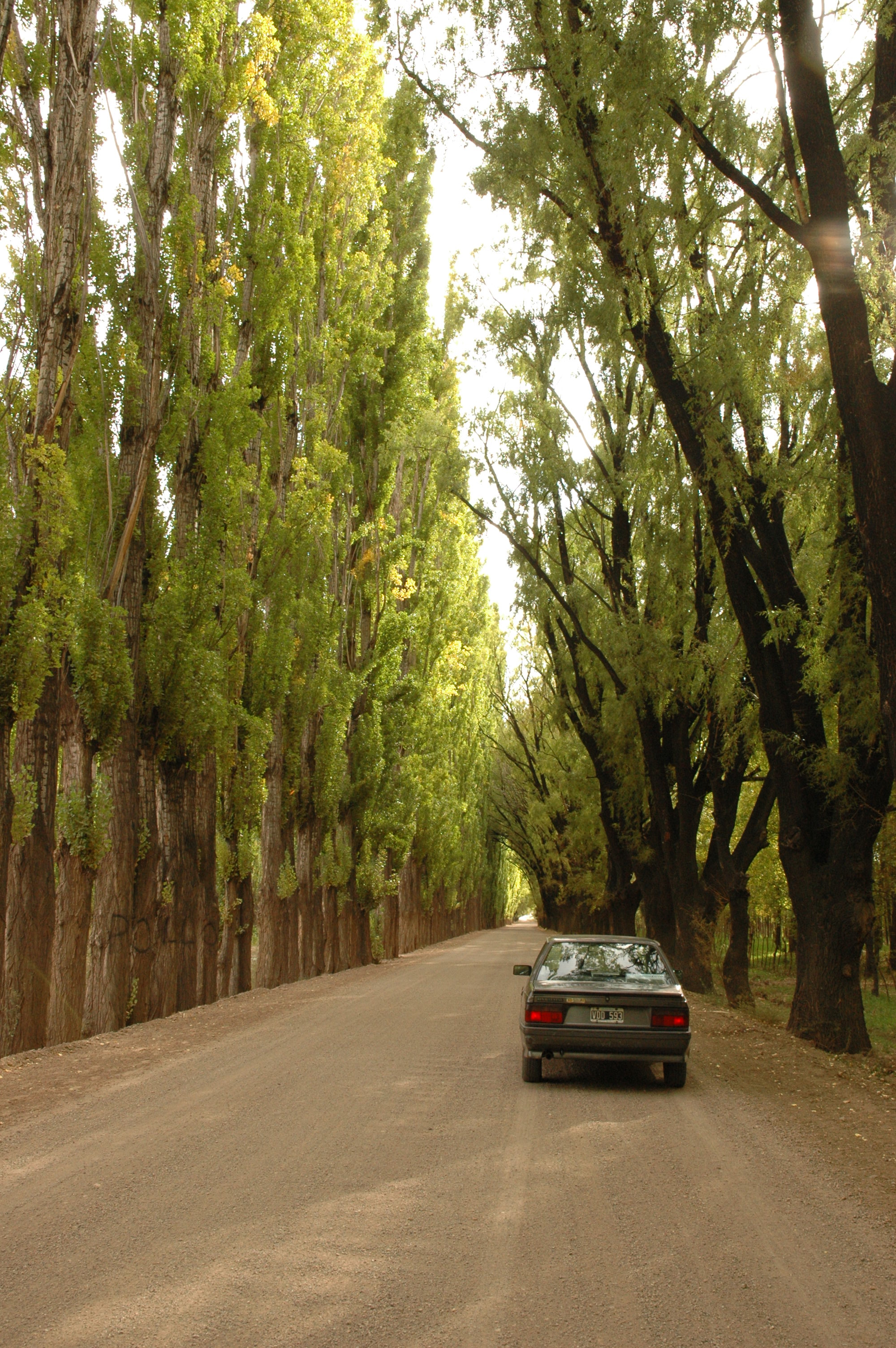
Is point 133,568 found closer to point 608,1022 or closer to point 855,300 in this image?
point 608,1022

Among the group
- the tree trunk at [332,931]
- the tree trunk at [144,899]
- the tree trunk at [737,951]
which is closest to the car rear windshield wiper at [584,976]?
the tree trunk at [144,899]

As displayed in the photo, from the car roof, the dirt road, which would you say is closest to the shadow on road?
the dirt road

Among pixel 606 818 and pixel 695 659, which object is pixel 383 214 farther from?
pixel 606 818

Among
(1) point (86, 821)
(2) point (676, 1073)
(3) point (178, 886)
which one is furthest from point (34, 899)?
(2) point (676, 1073)

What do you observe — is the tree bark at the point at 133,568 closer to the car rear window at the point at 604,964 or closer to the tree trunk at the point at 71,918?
the tree trunk at the point at 71,918

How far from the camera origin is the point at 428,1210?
539 cm

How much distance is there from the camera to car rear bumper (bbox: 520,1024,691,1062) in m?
9.17

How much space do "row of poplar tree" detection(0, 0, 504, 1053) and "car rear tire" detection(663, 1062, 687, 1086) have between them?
6428mm

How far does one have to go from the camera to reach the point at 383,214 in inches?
968

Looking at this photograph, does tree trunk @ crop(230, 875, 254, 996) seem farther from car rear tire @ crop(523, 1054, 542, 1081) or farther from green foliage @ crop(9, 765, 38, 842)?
car rear tire @ crop(523, 1054, 542, 1081)

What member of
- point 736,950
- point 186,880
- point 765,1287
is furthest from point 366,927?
point 765,1287

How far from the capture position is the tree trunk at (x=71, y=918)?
39.6 ft

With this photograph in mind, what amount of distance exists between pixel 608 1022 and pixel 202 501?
9968mm

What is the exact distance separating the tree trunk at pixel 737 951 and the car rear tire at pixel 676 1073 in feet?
36.1
